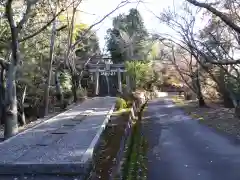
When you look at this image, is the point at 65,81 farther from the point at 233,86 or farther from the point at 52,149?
the point at 52,149

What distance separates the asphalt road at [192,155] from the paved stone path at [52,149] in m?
1.78

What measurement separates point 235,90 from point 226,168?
19923 mm

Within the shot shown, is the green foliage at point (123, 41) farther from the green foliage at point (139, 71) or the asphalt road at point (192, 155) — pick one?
the asphalt road at point (192, 155)

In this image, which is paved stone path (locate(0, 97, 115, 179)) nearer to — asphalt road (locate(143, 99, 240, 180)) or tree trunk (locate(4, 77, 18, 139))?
tree trunk (locate(4, 77, 18, 139))

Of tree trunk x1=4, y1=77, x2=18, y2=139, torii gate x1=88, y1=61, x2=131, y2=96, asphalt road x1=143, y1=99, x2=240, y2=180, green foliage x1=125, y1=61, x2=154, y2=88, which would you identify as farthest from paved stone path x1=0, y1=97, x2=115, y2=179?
green foliage x1=125, y1=61, x2=154, y2=88

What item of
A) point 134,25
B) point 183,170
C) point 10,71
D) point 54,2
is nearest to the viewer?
point 183,170

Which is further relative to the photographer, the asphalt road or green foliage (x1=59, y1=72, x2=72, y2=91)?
green foliage (x1=59, y1=72, x2=72, y2=91)

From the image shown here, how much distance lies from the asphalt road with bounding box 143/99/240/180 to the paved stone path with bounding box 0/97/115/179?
1.78m

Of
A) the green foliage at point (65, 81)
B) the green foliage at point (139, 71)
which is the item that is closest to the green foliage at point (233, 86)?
the green foliage at point (139, 71)

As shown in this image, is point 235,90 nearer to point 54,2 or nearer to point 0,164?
point 54,2

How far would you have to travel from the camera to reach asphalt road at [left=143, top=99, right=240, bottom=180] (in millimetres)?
8195

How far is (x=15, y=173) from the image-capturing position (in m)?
6.45

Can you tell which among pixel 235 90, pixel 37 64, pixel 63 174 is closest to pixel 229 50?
pixel 235 90

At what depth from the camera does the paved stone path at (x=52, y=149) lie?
643 cm
